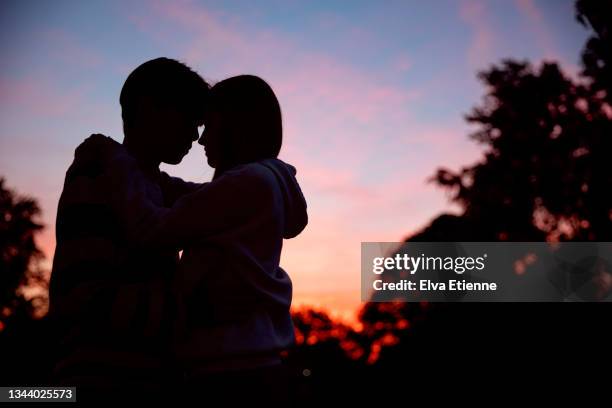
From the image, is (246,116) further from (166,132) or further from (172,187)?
(172,187)

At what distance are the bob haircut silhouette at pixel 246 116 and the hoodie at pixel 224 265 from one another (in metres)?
0.26

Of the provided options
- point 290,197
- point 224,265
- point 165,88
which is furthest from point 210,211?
point 165,88

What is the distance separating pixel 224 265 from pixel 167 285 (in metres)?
0.28

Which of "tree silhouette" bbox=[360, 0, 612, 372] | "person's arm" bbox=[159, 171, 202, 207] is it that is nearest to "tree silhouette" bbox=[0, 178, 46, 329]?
"tree silhouette" bbox=[360, 0, 612, 372]

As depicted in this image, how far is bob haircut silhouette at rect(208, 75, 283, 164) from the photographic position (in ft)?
9.19

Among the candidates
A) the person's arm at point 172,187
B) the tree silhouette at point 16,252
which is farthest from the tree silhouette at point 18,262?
the person's arm at point 172,187

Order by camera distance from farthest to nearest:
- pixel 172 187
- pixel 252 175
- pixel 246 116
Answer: pixel 172 187
pixel 246 116
pixel 252 175

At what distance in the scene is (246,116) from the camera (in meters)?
2.79

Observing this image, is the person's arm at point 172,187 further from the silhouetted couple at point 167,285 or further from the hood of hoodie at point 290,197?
the hood of hoodie at point 290,197

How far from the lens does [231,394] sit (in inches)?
93.3

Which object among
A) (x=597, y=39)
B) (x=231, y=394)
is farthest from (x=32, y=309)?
(x=231, y=394)

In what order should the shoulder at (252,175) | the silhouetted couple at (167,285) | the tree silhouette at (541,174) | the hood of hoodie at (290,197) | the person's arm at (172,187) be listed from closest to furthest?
the silhouetted couple at (167,285), the shoulder at (252,175), the hood of hoodie at (290,197), the person's arm at (172,187), the tree silhouette at (541,174)

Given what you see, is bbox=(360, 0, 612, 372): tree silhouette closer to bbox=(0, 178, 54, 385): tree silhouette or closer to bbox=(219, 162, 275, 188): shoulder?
bbox=(219, 162, 275, 188): shoulder

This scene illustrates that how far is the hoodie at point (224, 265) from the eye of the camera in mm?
2330
